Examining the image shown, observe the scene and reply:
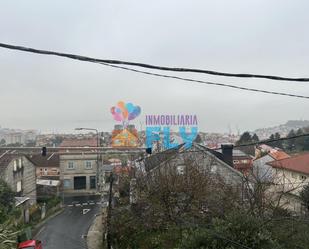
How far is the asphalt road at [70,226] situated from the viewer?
87.6 feet

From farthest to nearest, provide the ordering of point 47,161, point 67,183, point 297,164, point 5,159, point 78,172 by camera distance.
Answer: point 47,161
point 78,172
point 67,183
point 297,164
point 5,159

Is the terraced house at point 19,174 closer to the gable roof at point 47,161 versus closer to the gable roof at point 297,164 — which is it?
the gable roof at point 47,161

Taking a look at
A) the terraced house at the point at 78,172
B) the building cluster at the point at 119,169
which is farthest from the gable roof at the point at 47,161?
the terraced house at the point at 78,172

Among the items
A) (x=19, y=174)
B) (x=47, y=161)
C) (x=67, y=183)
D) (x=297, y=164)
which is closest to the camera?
(x=19, y=174)

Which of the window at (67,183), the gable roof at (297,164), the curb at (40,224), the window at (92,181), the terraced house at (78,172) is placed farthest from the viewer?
the window at (92,181)

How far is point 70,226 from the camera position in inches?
1278

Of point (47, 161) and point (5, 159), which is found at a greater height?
point (5, 159)

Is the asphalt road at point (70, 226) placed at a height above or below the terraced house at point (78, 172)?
below

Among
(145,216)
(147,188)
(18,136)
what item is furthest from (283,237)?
(18,136)

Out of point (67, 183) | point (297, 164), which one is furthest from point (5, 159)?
point (297, 164)

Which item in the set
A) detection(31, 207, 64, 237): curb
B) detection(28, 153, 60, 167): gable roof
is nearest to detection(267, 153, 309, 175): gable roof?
detection(31, 207, 64, 237): curb

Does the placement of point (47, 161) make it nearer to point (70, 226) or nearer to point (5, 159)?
point (5, 159)

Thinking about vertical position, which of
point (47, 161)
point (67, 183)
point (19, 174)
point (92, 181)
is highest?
point (19, 174)

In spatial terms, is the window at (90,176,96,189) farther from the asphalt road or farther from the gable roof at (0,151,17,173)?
the gable roof at (0,151,17,173)
